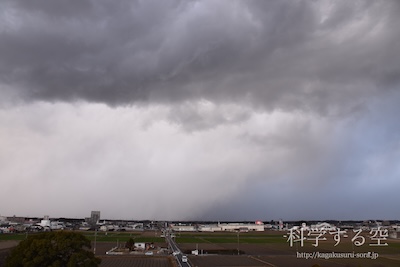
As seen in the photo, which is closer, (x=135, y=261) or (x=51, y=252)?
(x=51, y=252)

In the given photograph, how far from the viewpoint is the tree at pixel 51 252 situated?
4147 centimetres

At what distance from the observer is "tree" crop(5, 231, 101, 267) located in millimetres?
41469

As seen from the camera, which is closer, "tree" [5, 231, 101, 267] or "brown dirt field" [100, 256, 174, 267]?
"tree" [5, 231, 101, 267]

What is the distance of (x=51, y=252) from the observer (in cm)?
4206

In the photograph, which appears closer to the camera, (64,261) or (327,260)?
(64,261)

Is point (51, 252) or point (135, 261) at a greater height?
point (51, 252)

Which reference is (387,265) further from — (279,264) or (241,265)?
(241,265)

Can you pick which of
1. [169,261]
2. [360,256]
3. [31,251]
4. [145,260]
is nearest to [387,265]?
[360,256]

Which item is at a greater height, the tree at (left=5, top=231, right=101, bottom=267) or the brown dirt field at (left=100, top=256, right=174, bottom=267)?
the tree at (left=5, top=231, right=101, bottom=267)

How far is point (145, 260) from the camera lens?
8538 centimetres

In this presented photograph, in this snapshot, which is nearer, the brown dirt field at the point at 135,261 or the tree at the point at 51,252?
the tree at the point at 51,252

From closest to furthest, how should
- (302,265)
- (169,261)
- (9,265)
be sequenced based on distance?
(9,265)
(302,265)
(169,261)

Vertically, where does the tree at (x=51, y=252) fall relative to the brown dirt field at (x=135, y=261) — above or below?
above

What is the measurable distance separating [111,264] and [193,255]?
27.0 meters
